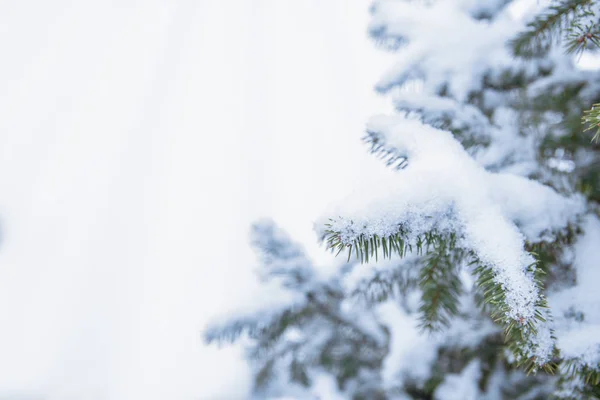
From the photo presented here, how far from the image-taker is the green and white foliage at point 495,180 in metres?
0.49

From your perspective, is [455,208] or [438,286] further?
[438,286]

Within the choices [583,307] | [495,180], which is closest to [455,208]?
[495,180]

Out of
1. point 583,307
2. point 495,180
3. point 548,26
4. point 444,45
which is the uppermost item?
point 444,45

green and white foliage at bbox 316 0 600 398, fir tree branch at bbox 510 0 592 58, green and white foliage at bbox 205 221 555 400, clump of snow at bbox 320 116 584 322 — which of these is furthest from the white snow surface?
fir tree branch at bbox 510 0 592 58

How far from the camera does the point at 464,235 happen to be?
549mm

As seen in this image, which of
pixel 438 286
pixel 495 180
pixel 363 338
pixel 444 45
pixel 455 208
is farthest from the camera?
pixel 363 338

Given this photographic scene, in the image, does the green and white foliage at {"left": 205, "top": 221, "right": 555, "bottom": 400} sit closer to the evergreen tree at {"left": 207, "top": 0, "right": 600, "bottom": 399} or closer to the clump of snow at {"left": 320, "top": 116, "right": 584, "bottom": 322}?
the evergreen tree at {"left": 207, "top": 0, "right": 600, "bottom": 399}

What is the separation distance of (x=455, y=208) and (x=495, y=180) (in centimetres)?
17

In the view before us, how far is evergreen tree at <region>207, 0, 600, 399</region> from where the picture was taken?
51cm

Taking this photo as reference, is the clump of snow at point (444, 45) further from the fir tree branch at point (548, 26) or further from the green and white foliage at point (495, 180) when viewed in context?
the fir tree branch at point (548, 26)

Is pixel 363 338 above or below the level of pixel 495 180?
below

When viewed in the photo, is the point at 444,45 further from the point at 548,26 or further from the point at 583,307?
the point at 583,307

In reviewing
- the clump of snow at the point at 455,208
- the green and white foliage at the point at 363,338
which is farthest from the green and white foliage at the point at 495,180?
the green and white foliage at the point at 363,338

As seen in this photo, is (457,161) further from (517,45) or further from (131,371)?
(131,371)
